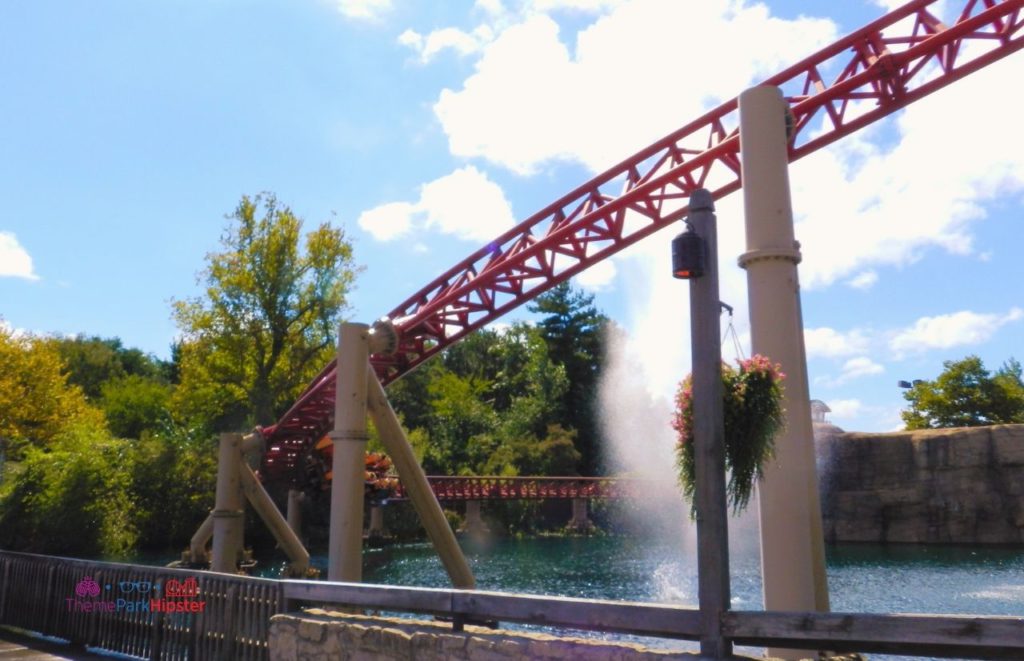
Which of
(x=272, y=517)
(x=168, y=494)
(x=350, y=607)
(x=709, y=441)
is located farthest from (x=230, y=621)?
(x=168, y=494)

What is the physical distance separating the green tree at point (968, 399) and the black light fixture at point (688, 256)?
154 feet

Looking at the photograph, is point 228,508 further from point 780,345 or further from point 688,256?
point 688,256

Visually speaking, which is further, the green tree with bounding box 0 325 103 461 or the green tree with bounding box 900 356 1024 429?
the green tree with bounding box 900 356 1024 429

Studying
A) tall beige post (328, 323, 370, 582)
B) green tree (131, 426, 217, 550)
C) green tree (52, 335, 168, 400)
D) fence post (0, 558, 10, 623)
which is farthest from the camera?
green tree (52, 335, 168, 400)

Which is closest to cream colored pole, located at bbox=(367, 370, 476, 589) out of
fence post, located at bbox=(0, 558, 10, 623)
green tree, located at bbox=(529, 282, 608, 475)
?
fence post, located at bbox=(0, 558, 10, 623)

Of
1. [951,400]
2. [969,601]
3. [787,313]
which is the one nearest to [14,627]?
Answer: [787,313]

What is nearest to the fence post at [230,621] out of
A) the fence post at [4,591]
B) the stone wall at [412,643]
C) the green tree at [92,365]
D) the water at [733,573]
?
the stone wall at [412,643]

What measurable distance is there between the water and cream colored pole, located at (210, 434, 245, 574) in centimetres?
598

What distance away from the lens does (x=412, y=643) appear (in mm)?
5133

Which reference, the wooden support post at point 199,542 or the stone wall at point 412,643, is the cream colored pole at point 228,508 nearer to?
the wooden support post at point 199,542

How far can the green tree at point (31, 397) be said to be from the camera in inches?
1217

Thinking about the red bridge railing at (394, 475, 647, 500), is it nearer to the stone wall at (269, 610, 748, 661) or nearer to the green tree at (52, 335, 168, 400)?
Answer: the stone wall at (269, 610, 748, 661)

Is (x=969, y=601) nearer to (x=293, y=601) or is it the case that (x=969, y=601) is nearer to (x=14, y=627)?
(x=293, y=601)

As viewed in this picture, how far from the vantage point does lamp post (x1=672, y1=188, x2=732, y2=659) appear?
4039 mm
